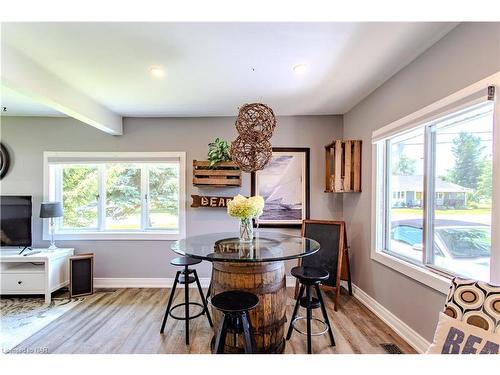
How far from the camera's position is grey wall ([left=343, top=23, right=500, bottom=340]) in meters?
1.52

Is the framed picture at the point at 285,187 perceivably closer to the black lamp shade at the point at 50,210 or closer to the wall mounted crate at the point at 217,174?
the wall mounted crate at the point at 217,174

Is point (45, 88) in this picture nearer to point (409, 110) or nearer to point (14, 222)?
point (14, 222)

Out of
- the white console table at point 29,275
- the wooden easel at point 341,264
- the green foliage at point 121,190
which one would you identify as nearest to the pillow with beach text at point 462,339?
the wooden easel at point 341,264

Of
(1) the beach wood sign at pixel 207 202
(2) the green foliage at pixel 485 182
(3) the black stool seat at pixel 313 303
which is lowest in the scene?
(3) the black stool seat at pixel 313 303

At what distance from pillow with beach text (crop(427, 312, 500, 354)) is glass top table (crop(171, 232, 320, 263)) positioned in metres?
0.82

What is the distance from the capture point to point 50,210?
3.27m

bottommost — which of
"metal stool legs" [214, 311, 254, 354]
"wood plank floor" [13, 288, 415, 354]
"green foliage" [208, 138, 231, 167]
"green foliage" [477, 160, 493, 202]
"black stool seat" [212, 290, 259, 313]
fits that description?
"wood plank floor" [13, 288, 415, 354]

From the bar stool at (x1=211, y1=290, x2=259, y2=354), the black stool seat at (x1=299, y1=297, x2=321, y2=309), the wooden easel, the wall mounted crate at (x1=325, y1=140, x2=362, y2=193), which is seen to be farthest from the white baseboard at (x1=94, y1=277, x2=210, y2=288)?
the wall mounted crate at (x1=325, y1=140, x2=362, y2=193)

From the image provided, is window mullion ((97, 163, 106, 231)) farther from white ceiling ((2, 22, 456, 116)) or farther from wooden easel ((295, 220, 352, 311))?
wooden easel ((295, 220, 352, 311))

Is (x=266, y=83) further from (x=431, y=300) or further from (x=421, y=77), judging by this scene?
(x=431, y=300)

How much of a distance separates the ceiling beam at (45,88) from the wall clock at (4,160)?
1614 millimetres

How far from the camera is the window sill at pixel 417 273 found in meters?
1.77

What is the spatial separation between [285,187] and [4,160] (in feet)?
13.1

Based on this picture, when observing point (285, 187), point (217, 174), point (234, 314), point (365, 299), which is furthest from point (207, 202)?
point (365, 299)
